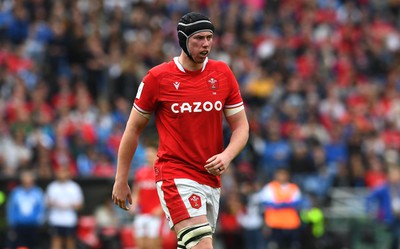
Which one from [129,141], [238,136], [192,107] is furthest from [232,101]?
[129,141]

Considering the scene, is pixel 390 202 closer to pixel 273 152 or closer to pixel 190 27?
pixel 273 152

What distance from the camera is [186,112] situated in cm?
755

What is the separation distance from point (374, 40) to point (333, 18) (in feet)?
4.34

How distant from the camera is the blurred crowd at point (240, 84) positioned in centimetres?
1753

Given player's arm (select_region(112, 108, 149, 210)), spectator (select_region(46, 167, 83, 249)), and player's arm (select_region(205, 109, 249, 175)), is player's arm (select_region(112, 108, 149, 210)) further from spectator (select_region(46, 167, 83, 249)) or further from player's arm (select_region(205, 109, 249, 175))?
spectator (select_region(46, 167, 83, 249))

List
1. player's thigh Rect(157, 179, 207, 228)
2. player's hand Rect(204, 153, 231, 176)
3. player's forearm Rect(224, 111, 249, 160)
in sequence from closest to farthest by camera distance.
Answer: player's hand Rect(204, 153, 231, 176)
player's thigh Rect(157, 179, 207, 228)
player's forearm Rect(224, 111, 249, 160)

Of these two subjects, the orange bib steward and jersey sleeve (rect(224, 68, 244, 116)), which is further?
the orange bib steward

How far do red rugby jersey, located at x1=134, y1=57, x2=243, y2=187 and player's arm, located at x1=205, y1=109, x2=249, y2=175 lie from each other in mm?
163

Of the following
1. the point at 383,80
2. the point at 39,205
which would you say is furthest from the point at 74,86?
the point at 383,80

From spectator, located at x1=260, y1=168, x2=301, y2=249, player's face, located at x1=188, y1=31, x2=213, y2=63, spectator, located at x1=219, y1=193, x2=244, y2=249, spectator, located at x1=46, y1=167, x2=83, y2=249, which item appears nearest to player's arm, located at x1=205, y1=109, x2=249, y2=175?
player's face, located at x1=188, y1=31, x2=213, y2=63

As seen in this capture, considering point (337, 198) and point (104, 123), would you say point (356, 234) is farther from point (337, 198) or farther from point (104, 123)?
point (104, 123)

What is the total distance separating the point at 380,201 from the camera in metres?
17.2

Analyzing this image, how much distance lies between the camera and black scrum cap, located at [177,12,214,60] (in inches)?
294

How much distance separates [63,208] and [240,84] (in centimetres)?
643
